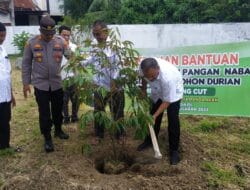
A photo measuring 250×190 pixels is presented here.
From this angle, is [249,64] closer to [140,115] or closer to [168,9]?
[140,115]

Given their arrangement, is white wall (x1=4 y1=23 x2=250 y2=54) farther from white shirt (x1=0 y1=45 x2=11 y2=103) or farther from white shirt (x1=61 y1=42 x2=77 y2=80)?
white shirt (x1=0 y1=45 x2=11 y2=103)

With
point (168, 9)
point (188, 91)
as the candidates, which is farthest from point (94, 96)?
point (168, 9)

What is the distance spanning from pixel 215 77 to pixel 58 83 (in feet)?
7.92

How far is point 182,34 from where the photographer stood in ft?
46.7

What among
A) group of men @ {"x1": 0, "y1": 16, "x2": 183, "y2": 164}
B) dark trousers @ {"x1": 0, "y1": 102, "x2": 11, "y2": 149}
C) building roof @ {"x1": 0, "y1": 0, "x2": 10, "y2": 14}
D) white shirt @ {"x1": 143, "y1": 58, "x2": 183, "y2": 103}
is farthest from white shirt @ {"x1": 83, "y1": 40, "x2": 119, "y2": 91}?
building roof @ {"x1": 0, "y1": 0, "x2": 10, "y2": 14}

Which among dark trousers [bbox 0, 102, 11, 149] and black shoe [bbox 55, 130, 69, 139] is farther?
black shoe [bbox 55, 130, 69, 139]

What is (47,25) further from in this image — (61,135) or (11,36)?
(11,36)

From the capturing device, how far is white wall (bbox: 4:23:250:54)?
1325cm

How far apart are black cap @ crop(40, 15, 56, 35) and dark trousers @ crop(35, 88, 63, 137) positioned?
0.77 m

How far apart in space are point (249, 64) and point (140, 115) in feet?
8.05

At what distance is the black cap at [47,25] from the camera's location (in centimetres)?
496

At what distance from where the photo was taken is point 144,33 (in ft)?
47.7

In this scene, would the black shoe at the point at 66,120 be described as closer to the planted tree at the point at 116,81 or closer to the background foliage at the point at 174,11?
the planted tree at the point at 116,81

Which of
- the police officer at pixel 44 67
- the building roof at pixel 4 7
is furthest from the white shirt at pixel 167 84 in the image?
the building roof at pixel 4 7
